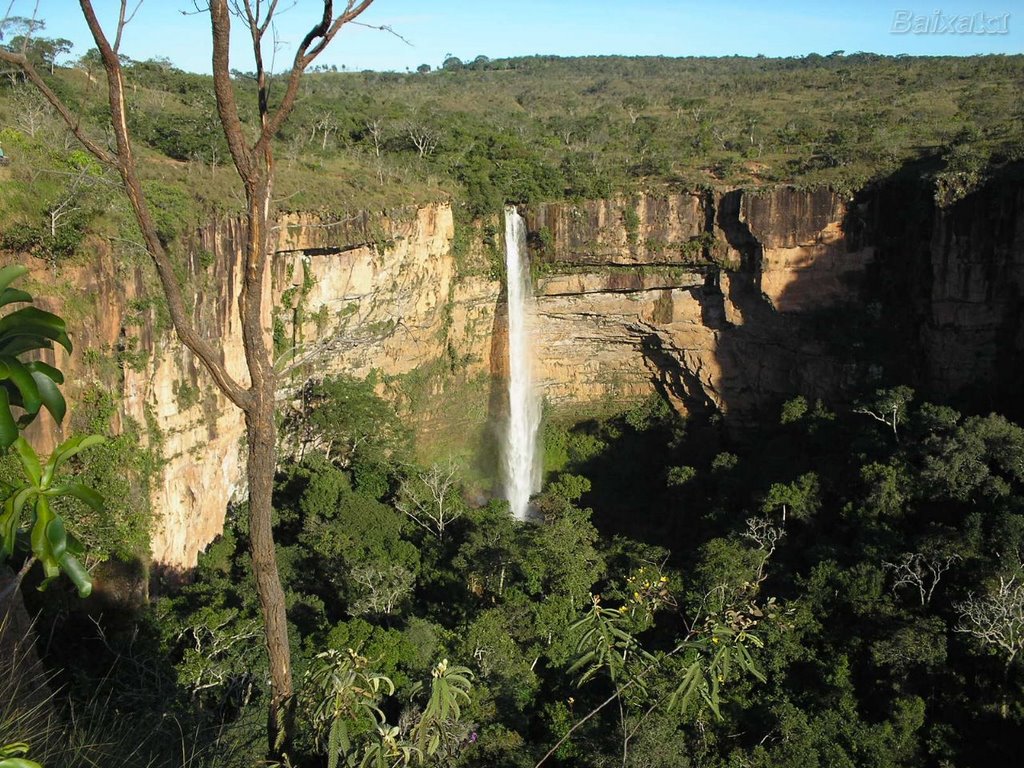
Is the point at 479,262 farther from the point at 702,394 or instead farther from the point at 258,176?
the point at 258,176

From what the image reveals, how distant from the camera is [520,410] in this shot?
21141 millimetres

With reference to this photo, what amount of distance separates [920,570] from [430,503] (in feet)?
28.5

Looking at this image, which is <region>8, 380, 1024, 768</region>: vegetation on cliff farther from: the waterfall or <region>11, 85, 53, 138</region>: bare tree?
<region>11, 85, 53, 138</region>: bare tree

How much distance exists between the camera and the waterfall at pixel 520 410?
19.8 metres

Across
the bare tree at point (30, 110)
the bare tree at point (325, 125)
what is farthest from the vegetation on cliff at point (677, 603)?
the bare tree at point (325, 125)

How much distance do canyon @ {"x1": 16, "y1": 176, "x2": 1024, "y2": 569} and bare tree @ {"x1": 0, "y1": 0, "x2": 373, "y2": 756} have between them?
27.6 feet

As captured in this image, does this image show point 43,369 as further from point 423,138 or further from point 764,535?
point 423,138

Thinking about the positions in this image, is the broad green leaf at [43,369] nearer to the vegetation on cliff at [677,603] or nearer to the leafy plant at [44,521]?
the leafy plant at [44,521]

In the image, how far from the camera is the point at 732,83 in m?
38.7

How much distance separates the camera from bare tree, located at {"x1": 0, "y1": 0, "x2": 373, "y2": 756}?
3186mm

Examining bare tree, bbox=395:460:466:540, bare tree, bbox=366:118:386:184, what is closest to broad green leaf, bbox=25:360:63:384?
bare tree, bbox=395:460:466:540

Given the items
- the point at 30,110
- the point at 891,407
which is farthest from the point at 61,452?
the point at 891,407

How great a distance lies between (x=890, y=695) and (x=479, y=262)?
12338 millimetres

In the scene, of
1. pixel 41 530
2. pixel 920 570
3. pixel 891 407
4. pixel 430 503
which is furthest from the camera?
pixel 430 503
